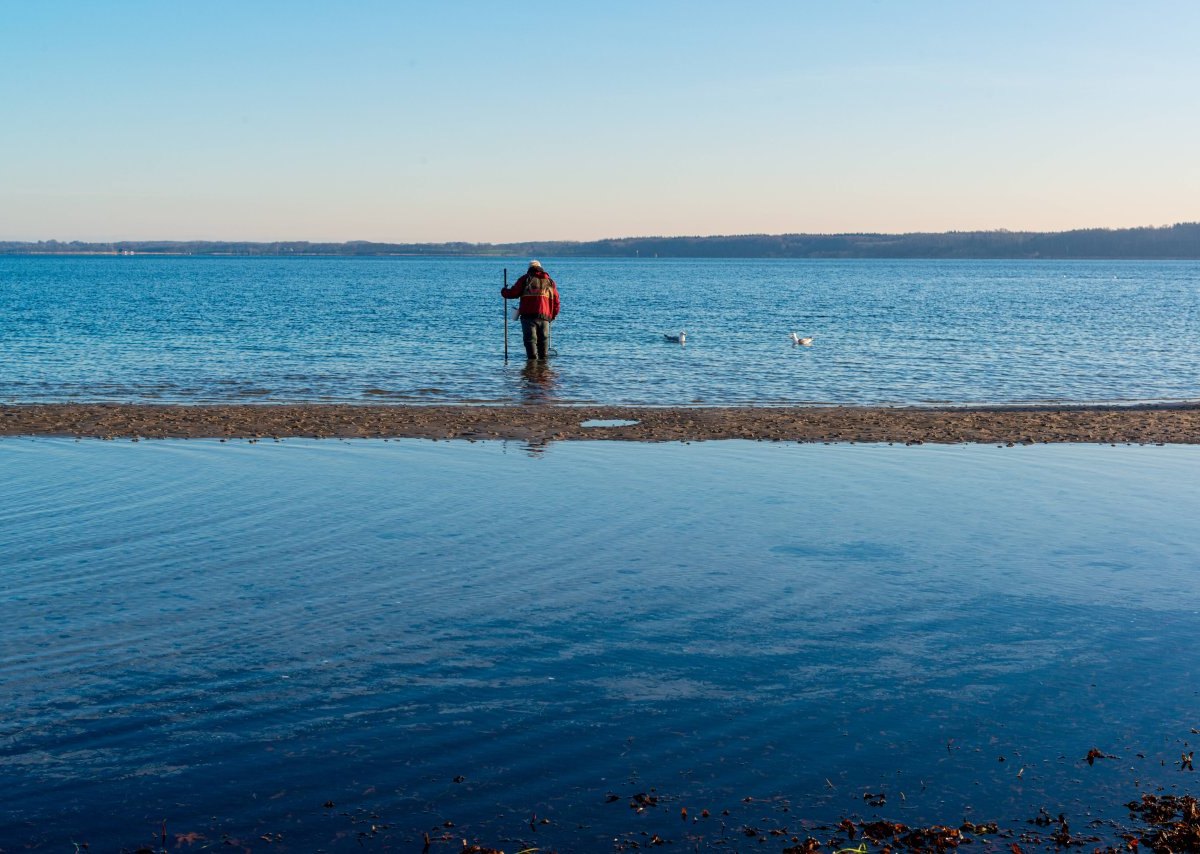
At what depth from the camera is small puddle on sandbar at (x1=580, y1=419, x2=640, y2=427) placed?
1772 centimetres

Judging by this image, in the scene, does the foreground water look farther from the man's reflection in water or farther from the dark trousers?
the dark trousers

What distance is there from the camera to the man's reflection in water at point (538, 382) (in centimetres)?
2212

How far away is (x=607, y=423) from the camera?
707 inches

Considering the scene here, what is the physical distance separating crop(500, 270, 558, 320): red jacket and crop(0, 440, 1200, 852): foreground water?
13992 mm

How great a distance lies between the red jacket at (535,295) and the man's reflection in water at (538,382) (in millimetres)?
1208

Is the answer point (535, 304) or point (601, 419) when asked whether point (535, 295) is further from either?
point (601, 419)

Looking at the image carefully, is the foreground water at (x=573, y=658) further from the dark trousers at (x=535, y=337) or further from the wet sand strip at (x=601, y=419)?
the dark trousers at (x=535, y=337)

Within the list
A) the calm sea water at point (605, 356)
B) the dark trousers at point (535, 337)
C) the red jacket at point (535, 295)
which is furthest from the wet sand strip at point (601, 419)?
the dark trousers at point (535, 337)

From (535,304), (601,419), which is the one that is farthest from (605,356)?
(601,419)

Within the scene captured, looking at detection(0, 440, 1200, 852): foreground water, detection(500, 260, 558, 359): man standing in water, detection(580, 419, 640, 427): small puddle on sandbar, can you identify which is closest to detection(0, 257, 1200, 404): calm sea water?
detection(500, 260, 558, 359): man standing in water

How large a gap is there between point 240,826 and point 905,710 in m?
3.30

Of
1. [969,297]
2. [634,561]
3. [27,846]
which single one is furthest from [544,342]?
[969,297]

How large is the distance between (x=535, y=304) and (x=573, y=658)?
20.3 m

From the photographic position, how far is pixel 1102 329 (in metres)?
47.9
